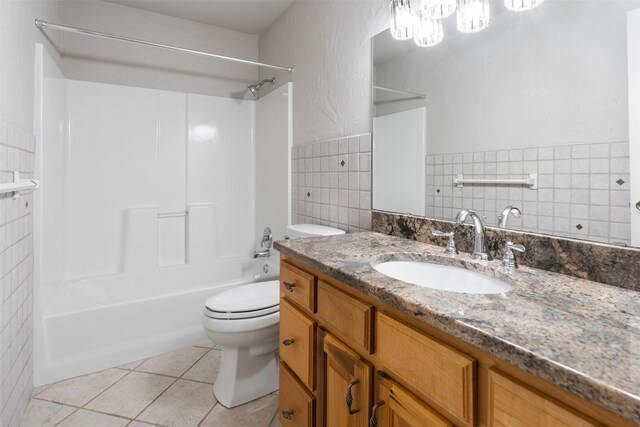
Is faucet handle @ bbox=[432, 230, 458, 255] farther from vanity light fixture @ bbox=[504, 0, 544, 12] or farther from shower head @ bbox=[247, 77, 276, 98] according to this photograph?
shower head @ bbox=[247, 77, 276, 98]

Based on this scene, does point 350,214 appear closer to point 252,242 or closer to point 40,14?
point 252,242

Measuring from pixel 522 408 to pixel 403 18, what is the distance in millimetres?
1410

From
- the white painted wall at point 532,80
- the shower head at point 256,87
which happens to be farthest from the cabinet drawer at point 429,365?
the shower head at point 256,87

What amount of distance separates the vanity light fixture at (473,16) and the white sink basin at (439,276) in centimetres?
84

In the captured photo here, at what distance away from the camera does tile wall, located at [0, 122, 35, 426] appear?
125 cm

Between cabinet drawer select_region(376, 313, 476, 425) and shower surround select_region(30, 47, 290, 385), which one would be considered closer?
cabinet drawer select_region(376, 313, 476, 425)

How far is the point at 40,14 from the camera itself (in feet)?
5.79

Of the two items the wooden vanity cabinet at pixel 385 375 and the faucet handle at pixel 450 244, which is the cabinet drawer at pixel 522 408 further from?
the faucet handle at pixel 450 244

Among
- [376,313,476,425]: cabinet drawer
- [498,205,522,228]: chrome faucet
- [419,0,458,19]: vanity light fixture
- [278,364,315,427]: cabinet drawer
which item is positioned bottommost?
[278,364,315,427]: cabinet drawer

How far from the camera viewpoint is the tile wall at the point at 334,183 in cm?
171

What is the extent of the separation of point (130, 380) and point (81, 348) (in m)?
0.35

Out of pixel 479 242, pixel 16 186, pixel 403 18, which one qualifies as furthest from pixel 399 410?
pixel 16 186

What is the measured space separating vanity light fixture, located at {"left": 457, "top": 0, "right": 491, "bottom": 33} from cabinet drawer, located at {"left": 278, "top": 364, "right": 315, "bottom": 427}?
138 centimetres

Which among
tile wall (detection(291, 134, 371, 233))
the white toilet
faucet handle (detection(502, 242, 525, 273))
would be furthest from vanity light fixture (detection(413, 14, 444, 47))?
the white toilet
